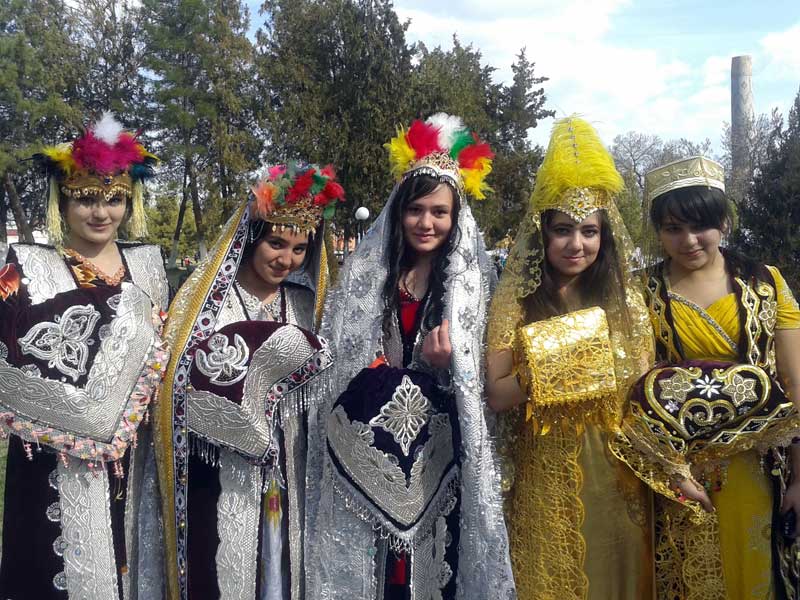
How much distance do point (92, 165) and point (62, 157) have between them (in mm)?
123

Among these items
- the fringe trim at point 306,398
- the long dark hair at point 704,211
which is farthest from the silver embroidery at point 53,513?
the long dark hair at point 704,211

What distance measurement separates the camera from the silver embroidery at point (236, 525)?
2621mm

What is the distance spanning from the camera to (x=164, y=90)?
803 inches

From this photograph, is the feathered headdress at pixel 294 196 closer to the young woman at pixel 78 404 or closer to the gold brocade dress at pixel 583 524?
the young woman at pixel 78 404

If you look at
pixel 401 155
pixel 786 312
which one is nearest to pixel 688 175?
pixel 786 312

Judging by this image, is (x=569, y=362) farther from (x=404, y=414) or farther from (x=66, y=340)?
(x=66, y=340)

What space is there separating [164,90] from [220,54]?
2075 mm

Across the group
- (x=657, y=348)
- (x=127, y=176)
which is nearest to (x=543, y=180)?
(x=657, y=348)

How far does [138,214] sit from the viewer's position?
302 centimetres

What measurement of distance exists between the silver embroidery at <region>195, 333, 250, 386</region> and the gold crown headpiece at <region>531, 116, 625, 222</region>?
1257 millimetres

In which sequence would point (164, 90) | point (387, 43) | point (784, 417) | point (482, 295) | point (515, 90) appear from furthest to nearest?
point (515, 90) → point (164, 90) → point (387, 43) → point (482, 295) → point (784, 417)

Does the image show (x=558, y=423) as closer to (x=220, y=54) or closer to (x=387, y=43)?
(x=387, y=43)

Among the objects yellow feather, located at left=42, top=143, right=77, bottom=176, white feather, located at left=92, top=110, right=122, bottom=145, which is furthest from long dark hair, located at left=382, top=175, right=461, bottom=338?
yellow feather, located at left=42, top=143, right=77, bottom=176

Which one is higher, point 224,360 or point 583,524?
point 224,360
